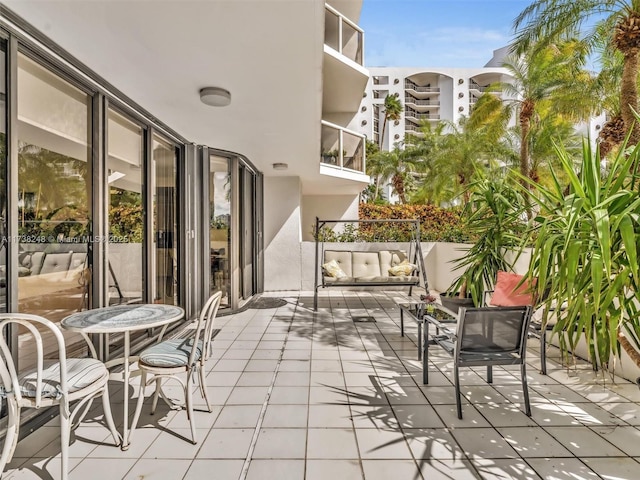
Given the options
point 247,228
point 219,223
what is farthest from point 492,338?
point 247,228

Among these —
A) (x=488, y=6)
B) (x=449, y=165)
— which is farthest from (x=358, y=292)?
(x=449, y=165)

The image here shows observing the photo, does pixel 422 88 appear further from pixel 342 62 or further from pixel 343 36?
pixel 342 62

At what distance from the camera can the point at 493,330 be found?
253cm

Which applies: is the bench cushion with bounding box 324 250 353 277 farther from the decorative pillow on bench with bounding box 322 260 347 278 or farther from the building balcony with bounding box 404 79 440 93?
the building balcony with bounding box 404 79 440 93

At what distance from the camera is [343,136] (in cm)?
755

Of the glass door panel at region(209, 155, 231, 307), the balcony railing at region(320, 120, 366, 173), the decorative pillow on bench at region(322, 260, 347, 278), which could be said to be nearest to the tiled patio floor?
the glass door panel at region(209, 155, 231, 307)

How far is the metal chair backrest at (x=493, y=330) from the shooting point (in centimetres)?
246

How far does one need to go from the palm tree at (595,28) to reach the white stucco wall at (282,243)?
5.61 m

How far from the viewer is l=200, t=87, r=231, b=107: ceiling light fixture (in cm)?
322

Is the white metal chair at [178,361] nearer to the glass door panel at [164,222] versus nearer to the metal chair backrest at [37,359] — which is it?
the metal chair backrest at [37,359]

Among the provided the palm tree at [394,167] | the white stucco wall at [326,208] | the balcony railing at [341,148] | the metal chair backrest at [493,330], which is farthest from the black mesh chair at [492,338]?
the palm tree at [394,167]

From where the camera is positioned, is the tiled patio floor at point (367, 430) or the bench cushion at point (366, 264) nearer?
the tiled patio floor at point (367, 430)

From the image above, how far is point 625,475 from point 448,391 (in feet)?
3.73

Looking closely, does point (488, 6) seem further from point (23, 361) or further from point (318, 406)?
point (23, 361)
